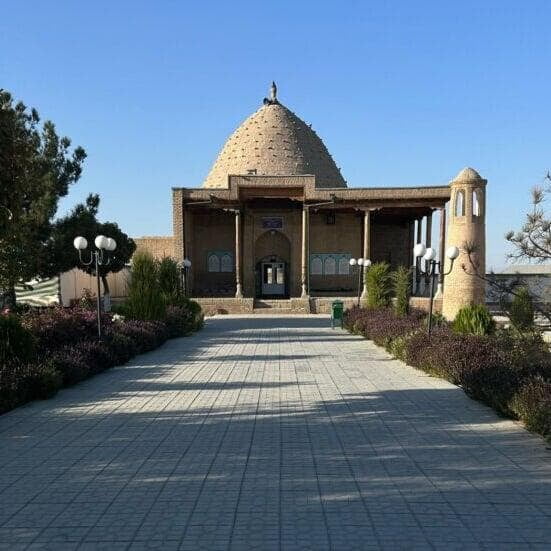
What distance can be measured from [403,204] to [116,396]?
2392 centimetres

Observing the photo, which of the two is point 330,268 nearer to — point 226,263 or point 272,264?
point 272,264

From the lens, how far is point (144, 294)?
47.9 feet

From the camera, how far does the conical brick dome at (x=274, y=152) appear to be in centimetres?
3497

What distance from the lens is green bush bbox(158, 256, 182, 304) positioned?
53.6 ft

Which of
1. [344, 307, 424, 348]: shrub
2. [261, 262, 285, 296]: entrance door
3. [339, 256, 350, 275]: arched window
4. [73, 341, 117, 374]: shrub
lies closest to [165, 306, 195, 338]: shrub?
[73, 341, 117, 374]: shrub

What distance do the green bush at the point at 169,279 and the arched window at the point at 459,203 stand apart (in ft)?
31.3

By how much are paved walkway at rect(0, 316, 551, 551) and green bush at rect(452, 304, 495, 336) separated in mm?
4834

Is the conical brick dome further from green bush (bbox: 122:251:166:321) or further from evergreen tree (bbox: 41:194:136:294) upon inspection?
green bush (bbox: 122:251:166:321)

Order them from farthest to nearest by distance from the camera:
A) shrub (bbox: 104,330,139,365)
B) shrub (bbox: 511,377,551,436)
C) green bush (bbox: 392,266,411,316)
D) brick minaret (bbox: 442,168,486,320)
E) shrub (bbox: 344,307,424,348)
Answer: brick minaret (bbox: 442,168,486,320) < green bush (bbox: 392,266,411,316) < shrub (bbox: 344,307,424,348) < shrub (bbox: 104,330,139,365) < shrub (bbox: 511,377,551,436)

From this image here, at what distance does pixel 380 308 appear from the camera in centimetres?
1775

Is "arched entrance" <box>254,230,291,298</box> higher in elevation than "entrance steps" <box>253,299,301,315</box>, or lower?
higher

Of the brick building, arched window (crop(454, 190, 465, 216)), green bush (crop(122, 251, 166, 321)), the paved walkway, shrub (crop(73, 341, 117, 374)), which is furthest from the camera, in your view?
the brick building

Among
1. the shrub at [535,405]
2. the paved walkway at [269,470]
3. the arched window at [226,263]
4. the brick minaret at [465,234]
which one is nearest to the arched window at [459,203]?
the brick minaret at [465,234]

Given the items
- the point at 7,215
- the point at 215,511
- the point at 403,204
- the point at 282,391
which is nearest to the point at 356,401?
the point at 282,391
